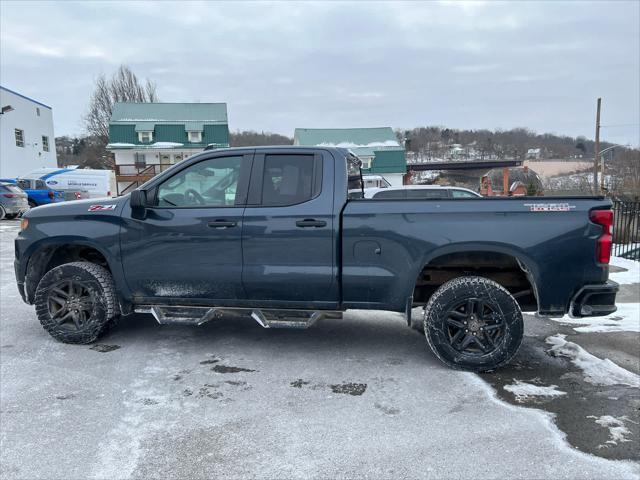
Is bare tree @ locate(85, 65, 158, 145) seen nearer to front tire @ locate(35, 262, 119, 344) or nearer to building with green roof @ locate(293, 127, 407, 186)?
building with green roof @ locate(293, 127, 407, 186)

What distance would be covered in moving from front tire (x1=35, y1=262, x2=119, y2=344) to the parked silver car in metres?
17.0

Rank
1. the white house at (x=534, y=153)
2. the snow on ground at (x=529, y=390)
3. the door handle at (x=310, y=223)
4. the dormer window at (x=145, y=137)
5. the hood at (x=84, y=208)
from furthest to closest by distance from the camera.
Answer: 1. the white house at (x=534, y=153)
2. the dormer window at (x=145, y=137)
3. the hood at (x=84, y=208)
4. the door handle at (x=310, y=223)
5. the snow on ground at (x=529, y=390)

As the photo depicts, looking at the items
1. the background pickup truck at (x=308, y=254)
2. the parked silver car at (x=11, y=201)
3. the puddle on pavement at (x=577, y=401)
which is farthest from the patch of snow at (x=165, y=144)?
the puddle on pavement at (x=577, y=401)

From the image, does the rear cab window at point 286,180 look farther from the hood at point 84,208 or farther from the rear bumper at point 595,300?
the rear bumper at point 595,300

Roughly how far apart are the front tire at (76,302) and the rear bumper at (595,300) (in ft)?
13.9

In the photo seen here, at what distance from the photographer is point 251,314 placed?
4.38 meters

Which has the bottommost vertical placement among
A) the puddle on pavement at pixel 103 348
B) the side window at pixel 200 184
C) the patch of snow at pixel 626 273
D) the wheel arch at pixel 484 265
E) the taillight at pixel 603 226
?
the patch of snow at pixel 626 273

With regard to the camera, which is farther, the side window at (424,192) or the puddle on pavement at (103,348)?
the side window at (424,192)

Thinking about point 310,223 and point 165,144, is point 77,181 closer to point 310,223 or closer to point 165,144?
point 165,144

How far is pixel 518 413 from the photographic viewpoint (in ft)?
11.1

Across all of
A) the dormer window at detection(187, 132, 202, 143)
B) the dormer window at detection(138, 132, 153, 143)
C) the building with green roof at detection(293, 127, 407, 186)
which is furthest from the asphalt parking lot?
the dormer window at detection(138, 132, 153, 143)

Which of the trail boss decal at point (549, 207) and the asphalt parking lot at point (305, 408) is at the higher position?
the trail boss decal at point (549, 207)

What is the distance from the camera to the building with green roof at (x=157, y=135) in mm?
38938

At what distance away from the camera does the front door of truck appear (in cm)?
429
